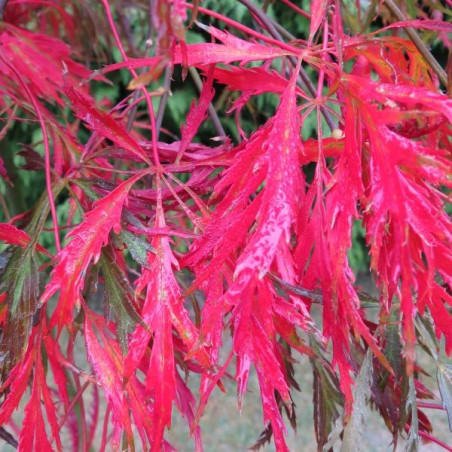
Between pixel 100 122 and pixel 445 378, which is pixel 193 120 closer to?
pixel 100 122

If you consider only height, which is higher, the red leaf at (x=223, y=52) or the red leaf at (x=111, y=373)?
the red leaf at (x=223, y=52)

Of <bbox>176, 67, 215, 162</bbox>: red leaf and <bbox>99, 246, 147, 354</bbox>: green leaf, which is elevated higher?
<bbox>176, 67, 215, 162</bbox>: red leaf

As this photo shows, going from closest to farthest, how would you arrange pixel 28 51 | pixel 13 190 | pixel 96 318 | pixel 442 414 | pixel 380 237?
pixel 380 237
pixel 96 318
pixel 28 51
pixel 13 190
pixel 442 414

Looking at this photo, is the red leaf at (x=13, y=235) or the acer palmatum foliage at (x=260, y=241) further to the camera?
the red leaf at (x=13, y=235)

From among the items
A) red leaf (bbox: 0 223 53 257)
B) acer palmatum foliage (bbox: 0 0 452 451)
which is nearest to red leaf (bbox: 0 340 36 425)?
acer palmatum foliage (bbox: 0 0 452 451)

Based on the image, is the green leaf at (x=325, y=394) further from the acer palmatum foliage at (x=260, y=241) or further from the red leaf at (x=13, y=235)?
the red leaf at (x=13, y=235)

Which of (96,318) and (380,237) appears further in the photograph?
(96,318)

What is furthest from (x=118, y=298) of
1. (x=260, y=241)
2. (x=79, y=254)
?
(x=260, y=241)

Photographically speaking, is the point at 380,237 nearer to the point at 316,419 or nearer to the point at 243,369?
the point at 243,369

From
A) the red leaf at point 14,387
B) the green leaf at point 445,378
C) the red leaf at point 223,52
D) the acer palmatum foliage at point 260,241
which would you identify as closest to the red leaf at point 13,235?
the acer palmatum foliage at point 260,241

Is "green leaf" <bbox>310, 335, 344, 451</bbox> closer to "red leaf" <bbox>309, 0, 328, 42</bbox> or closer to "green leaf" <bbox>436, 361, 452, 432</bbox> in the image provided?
"green leaf" <bbox>436, 361, 452, 432</bbox>

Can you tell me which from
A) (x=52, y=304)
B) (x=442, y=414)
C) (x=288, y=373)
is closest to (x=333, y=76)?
(x=288, y=373)

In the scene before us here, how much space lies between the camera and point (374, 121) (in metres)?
0.36

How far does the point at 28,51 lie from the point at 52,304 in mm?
2258
